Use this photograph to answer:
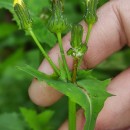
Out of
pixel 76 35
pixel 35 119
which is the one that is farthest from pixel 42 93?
pixel 76 35

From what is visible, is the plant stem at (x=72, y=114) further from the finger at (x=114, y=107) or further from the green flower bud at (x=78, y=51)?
the finger at (x=114, y=107)

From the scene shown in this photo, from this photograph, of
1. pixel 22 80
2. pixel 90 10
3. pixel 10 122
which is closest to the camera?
pixel 90 10

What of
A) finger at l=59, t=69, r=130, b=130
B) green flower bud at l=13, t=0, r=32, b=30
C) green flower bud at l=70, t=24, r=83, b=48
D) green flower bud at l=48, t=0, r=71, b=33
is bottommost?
finger at l=59, t=69, r=130, b=130

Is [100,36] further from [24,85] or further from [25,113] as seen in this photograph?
[24,85]

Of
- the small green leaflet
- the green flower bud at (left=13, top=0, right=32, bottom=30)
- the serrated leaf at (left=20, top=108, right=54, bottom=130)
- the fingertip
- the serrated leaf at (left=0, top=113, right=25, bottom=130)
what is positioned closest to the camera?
the small green leaflet

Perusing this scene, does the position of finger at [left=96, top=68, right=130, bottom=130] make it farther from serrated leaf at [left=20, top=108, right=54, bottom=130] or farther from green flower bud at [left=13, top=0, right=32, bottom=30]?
green flower bud at [left=13, top=0, right=32, bottom=30]

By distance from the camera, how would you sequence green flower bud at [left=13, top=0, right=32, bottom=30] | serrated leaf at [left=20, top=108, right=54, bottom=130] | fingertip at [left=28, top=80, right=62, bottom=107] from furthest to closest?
serrated leaf at [left=20, top=108, right=54, bottom=130], fingertip at [left=28, top=80, right=62, bottom=107], green flower bud at [left=13, top=0, right=32, bottom=30]

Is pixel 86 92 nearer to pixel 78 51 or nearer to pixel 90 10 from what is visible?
pixel 78 51

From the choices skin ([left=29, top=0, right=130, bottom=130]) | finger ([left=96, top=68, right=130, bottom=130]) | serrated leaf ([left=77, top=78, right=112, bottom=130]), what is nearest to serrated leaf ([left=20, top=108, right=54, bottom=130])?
skin ([left=29, top=0, right=130, bottom=130])
